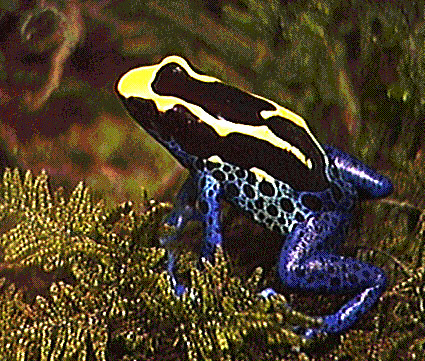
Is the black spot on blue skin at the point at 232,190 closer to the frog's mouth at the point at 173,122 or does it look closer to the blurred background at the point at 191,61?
the frog's mouth at the point at 173,122

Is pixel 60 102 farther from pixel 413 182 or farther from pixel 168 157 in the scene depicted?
pixel 413 182

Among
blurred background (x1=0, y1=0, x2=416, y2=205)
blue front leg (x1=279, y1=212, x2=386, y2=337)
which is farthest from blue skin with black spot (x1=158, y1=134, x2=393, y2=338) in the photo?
blurred background (x1=0, y1=0, x2=416, y2=205)

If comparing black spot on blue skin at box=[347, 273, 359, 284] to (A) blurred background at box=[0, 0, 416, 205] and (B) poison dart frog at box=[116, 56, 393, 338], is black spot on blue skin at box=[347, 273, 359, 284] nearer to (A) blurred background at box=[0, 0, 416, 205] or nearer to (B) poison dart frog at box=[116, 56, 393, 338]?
(B) poison dart frog at box=[116, 56, 393, 338]

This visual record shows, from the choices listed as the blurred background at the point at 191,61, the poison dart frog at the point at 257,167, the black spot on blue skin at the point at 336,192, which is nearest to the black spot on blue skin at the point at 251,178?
the poison dart frog at the point at 257,167

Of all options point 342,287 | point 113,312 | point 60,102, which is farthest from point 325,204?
point 60,102

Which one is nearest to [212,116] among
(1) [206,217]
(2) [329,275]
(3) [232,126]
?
(3) [232,126]

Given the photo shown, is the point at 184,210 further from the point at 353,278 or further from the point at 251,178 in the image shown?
the point at 353,278
